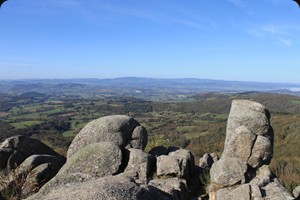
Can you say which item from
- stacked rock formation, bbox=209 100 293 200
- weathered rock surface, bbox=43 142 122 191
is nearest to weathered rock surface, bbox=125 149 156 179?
weathered rock surface, bbox=43 142 122 191

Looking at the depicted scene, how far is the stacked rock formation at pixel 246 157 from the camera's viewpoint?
47.5 feet

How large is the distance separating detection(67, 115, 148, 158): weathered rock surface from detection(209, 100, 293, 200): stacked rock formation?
5072 mm

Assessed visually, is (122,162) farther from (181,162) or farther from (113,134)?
(113,134)

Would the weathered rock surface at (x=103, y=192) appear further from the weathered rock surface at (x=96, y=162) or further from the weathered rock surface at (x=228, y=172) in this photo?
the weathered rock surface at (x=228, y=172)

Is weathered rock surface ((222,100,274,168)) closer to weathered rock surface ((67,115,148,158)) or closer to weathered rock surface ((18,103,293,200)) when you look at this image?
weathered rock surface ((18,103,293,200))

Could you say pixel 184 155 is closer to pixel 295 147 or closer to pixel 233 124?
pixel 233 124

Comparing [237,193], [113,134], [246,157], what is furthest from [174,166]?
[113,134]

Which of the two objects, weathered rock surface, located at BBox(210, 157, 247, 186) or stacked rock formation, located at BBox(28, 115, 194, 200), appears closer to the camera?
stacked rock formation, located at BBox(28, 115, 194, 200)

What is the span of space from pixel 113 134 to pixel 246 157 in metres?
7.45

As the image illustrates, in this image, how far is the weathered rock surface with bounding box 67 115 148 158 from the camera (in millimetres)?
17797

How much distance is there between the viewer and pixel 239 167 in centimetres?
1529

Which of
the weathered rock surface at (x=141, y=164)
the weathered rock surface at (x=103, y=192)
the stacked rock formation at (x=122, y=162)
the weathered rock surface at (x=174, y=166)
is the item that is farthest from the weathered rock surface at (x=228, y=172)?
the weathered rock surface at (x=103, y=192)

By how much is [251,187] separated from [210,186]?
1985 millimetres

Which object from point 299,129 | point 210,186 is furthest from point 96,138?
point 299,129
